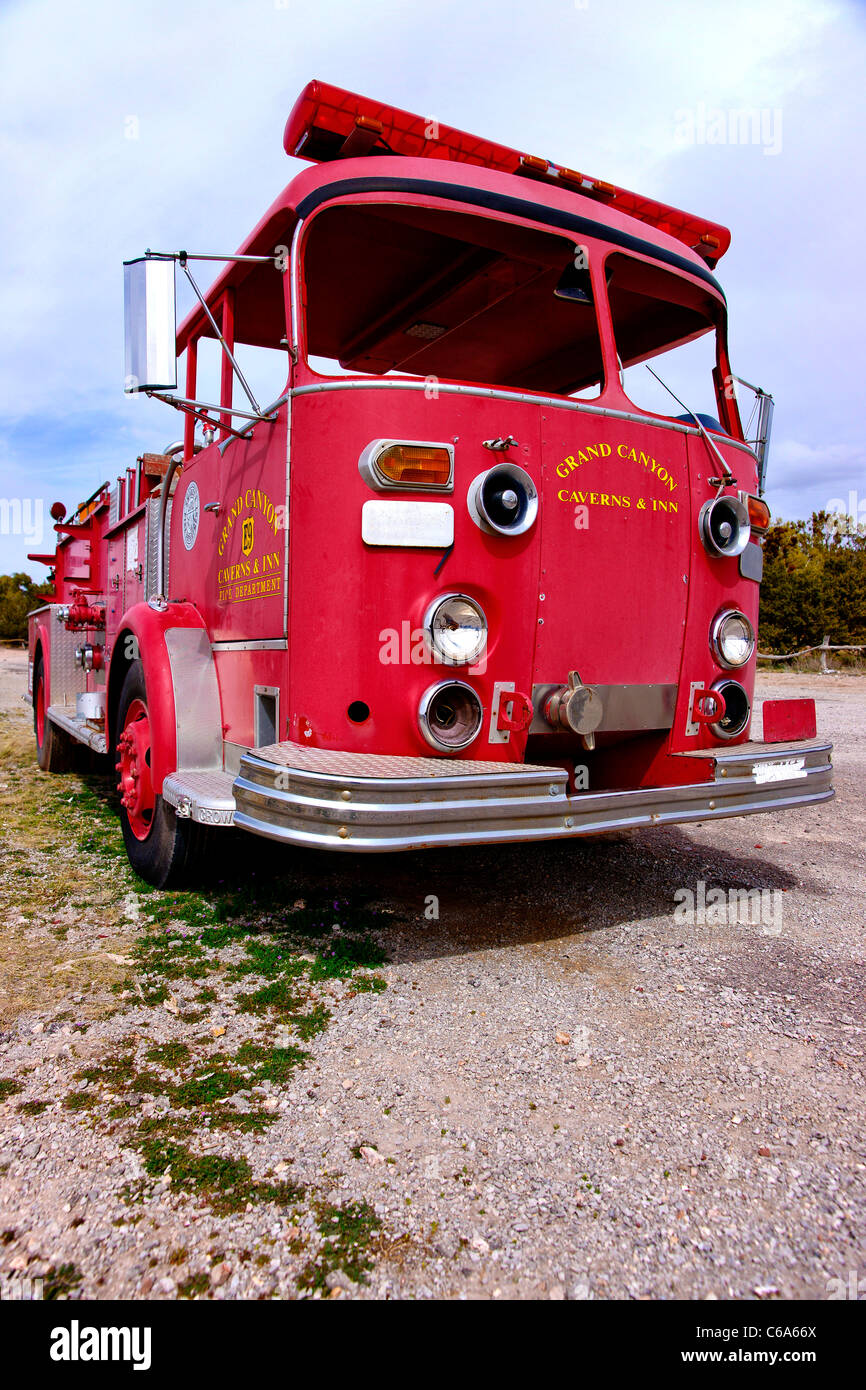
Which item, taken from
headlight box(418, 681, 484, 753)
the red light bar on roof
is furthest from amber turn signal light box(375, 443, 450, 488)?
the red light bar on roof

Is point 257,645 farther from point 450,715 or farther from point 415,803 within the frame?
point 415,803

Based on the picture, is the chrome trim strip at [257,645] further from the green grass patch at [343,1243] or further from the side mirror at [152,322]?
the green grass patch at [343,1243]

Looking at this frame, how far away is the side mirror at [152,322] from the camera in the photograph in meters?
2.91

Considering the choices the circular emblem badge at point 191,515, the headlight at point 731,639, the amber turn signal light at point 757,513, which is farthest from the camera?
the circular emblem badge at point 191,515

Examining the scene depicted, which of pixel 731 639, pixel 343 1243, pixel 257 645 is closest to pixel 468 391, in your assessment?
pixel 257 645

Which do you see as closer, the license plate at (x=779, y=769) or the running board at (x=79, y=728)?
the license plate at (x=779, y=769)

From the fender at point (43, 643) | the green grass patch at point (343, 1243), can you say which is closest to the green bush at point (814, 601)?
the fender at point (43, 643)

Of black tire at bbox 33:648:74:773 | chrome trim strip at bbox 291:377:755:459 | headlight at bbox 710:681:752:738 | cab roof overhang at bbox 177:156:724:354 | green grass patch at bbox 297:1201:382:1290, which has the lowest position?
green grass patch at bbox 297:1201:382:1290

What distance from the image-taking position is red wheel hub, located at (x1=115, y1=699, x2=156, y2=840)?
13.5ft

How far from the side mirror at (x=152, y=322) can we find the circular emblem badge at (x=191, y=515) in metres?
1.40

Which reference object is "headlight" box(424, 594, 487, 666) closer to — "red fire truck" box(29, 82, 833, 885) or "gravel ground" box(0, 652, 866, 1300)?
"red fire truck" box(29, 82, 833, 885)

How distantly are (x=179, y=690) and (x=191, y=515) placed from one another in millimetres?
1159
